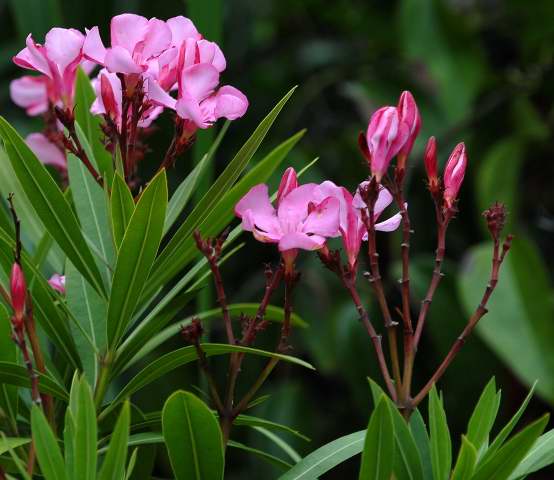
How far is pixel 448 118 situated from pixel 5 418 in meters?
1.35

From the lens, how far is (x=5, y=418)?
44 cm

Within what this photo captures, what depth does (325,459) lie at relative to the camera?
0.40m

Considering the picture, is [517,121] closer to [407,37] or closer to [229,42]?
[407,37]

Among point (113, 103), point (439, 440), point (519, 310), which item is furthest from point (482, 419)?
point (519, 310)

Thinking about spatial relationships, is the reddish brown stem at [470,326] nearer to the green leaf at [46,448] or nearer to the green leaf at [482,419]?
the green leaf at [482,419]

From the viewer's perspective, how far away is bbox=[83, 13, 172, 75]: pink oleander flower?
41 centimetres

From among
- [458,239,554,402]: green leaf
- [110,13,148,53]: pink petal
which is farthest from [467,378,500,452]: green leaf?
[458,239,554,402]: green leaf

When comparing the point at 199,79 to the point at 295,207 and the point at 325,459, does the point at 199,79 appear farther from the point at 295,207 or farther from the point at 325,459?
the point at 325,459

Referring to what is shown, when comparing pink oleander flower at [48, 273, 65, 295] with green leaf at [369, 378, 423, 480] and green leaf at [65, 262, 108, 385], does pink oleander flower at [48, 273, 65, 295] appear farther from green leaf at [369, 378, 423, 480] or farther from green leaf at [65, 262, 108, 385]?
green leaf at [369, 378, 423, 480]

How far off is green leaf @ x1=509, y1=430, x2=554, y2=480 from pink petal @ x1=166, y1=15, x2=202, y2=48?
239mm

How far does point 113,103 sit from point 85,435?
17 centimetres

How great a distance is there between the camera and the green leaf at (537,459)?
39 cm

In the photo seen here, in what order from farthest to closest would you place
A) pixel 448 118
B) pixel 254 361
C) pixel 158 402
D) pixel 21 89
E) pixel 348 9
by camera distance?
pixel 348 9 < pixel 448 118 < pixel 254 361 < pixel 158 402 < pixel 21 89

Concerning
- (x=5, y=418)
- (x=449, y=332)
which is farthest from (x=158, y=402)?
(x=5, y=418)
